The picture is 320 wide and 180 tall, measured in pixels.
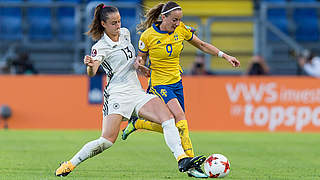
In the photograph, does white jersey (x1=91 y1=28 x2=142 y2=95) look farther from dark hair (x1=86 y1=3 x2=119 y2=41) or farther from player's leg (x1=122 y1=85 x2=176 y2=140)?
player's leg (x1=122 y1=85 x2=176 y2=140)

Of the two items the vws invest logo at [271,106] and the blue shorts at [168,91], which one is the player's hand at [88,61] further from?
the vws invest logo at [271,106]

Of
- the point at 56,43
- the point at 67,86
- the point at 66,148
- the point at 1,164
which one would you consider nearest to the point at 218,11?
the point at 56,43

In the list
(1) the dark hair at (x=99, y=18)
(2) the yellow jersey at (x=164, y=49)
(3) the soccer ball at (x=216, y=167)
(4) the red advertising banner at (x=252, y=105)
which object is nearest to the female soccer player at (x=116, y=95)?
(1) the dark hair at (x=99, y=18)

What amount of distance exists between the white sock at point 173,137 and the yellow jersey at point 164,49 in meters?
0.87

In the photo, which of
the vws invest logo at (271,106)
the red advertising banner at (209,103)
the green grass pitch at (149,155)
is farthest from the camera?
the vws invest logo at (271,106)

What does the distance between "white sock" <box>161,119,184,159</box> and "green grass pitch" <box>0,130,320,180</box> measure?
30 centimetres

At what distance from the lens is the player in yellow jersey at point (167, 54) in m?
8.60

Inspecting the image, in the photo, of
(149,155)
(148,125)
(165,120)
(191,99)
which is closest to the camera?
(165,120)

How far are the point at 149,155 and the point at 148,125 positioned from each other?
2240mm

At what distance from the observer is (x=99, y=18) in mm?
8328

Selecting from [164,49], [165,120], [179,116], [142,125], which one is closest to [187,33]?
[164,49]

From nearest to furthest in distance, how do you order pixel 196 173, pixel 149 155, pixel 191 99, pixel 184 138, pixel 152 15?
pixel 196 173, pixel 184 138, pixel 152 15, pixel 149 155, pixel 191 99

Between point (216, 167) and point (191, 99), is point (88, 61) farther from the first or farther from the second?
point (191, 99)

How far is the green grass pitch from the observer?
8352 millimetres
